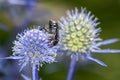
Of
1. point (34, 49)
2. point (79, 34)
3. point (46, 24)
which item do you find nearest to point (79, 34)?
point (79, 34)

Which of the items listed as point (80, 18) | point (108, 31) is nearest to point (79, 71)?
point (108, 31)

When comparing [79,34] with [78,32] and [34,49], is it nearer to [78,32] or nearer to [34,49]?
[78,32]

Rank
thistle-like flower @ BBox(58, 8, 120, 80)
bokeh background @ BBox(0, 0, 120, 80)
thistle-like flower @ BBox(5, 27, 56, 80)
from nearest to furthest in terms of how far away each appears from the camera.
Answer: thistle-like flower @ BBox(5, 27, 56, 80), thistle-like flower @ BBox(58, 8, 120, 80), bokeh background @ BBox(0, 0, 120, 80)

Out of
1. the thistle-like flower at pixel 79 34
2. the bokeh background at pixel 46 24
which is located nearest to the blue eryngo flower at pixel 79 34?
the thistle-like flower at pixel 79 34

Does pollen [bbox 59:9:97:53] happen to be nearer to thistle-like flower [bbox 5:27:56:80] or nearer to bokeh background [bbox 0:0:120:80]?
thistle-like flower [bbox 5:27:56:80]

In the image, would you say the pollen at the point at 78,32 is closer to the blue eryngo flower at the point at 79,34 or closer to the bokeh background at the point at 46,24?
the blue eryngo flower at the point at 79,34

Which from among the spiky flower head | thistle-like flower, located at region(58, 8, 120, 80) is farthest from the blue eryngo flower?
the spiky flower head
